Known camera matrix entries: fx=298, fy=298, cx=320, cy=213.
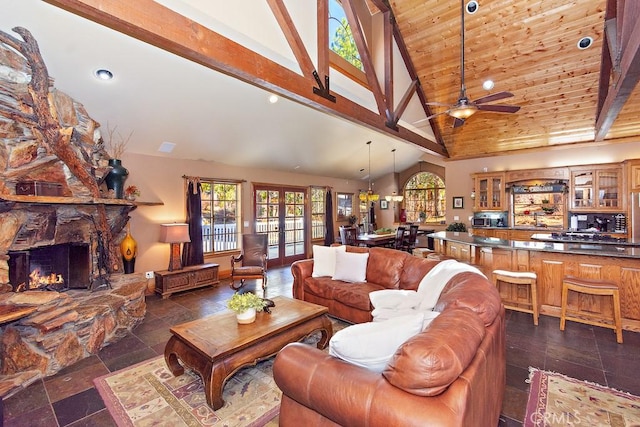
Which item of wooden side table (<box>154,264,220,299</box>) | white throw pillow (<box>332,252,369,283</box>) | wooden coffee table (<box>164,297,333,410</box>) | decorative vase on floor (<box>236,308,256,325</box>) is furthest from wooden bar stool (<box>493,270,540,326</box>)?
wooden side table (<box>154,264,220,299</box>)

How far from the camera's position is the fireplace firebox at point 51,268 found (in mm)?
3260

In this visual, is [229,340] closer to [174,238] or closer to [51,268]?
[51,268]

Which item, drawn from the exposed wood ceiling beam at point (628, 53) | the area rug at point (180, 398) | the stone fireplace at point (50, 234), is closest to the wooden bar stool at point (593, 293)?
the exposed wood ceiling beam at point (628, 53)

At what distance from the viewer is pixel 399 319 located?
1.59 meters

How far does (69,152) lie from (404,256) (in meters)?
4.21

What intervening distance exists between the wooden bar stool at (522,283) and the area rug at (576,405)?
133cm

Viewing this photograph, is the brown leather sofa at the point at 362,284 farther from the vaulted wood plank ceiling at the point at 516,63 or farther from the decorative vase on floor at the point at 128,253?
the decorative vase on floor at the point at 128,253

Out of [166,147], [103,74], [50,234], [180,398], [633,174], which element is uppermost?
[103,74]

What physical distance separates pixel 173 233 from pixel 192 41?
3.39 meters

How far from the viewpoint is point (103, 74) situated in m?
3.38

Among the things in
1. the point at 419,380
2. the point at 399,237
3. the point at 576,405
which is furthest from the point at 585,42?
the point at 419,380

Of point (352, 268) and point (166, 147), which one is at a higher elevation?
point (166, 147)

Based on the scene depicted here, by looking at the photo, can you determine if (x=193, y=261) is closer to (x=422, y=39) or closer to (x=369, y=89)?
(x=369, y=89)

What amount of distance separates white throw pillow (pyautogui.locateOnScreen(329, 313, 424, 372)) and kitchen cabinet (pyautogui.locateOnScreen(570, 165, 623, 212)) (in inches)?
274
